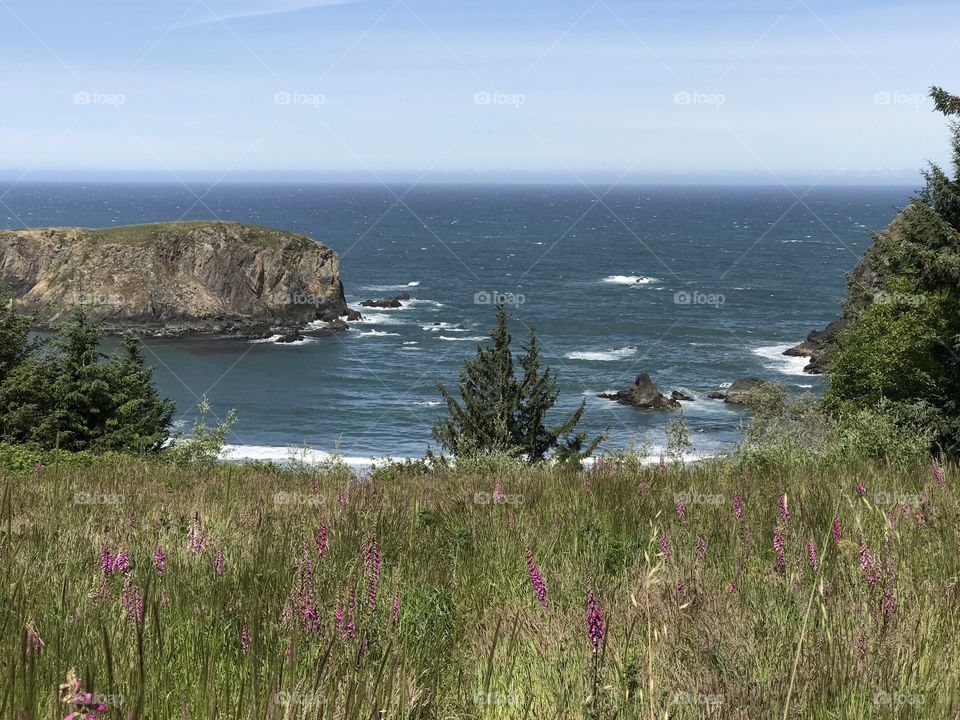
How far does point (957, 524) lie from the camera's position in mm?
4562

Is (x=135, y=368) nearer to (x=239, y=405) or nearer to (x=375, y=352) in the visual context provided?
(x=239, y=405)

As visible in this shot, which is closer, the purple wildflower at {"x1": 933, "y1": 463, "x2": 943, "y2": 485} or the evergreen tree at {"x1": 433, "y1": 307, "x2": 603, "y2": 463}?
the purple wildflower at {"x1": 933, "y1": 463, "x2": 943, "y2": 485}

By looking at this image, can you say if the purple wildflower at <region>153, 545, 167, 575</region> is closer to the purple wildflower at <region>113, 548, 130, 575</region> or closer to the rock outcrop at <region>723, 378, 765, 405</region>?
the purple wildflower at <region>113, 548, 130, 575</region>

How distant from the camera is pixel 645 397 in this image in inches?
3012

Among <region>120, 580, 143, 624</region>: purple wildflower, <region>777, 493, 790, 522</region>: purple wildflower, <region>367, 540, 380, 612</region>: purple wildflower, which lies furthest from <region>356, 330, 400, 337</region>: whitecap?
<region>120, 580, 143, 624</region>: purple wildflower

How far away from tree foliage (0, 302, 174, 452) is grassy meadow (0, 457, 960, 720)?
26.1m

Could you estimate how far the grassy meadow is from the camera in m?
2.57

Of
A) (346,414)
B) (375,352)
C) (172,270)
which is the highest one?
(172,270)

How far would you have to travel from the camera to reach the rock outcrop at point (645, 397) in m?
75.8

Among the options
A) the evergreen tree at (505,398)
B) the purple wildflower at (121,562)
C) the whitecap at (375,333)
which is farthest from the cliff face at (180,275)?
the purple wildflower at (121,562)

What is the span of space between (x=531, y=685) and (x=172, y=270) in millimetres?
122721

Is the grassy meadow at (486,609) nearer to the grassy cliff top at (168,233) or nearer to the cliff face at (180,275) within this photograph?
the cliff face at (180,275)

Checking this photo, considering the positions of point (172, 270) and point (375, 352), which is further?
point (172, 270)

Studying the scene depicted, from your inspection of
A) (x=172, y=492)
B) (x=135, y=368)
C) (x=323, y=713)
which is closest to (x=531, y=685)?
(x=323, y=713)
